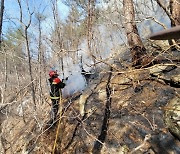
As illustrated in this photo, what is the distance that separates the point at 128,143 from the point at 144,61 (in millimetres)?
2877

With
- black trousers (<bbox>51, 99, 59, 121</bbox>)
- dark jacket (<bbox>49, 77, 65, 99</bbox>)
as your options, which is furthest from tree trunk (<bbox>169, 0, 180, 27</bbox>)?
black trousers (<bbox>51, 99, 59, 121</bbox>)

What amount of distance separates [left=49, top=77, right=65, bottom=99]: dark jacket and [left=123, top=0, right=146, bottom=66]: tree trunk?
2409 millimetres

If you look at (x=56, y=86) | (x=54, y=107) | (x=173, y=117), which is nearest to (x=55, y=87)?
(x=56, y=86)

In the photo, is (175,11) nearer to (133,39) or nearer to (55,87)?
(133,39)

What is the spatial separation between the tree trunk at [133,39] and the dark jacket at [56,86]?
2409mm

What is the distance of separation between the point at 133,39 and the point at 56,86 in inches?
113

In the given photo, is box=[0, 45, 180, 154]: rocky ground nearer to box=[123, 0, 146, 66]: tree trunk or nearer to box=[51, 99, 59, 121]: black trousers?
box=[51, 99, 59, 121]: black trousers

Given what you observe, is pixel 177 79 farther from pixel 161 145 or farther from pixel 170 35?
pixel 170 35

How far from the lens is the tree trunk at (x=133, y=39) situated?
7.57 metres

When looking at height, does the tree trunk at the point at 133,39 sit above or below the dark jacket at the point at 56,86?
above

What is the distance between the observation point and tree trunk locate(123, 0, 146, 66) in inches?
298

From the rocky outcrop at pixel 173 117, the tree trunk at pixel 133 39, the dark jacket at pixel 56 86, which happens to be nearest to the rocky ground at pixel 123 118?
the rocky outcrop at pixel 173 117

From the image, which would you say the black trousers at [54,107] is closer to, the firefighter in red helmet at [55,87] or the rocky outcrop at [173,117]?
the firefighter in red helmet at [55,87]

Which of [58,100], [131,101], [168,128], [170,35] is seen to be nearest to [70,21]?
[58,100]
